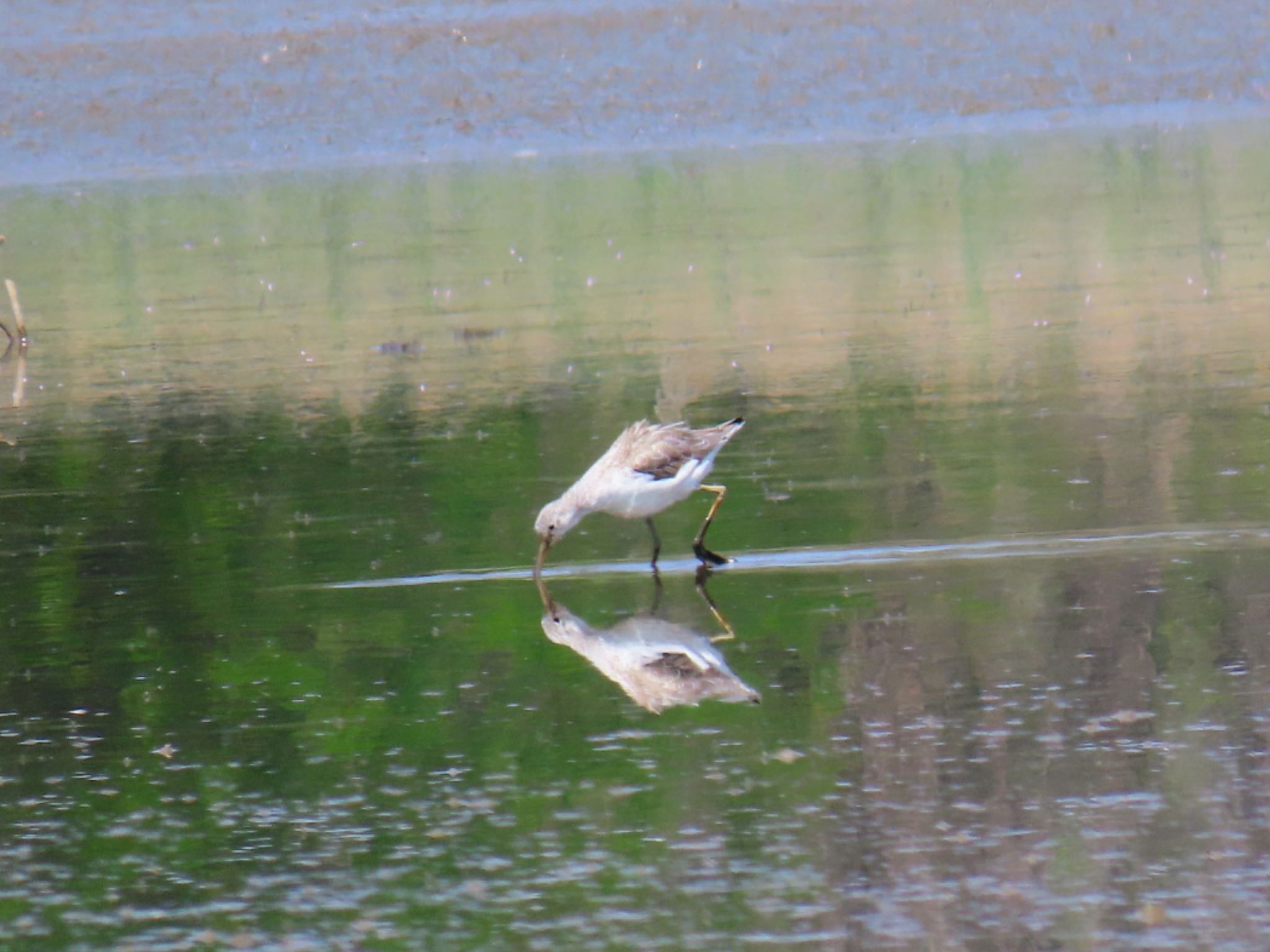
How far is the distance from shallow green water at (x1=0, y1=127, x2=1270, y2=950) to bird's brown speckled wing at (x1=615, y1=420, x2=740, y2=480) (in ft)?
1.85

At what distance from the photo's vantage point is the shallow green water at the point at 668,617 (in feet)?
23.6

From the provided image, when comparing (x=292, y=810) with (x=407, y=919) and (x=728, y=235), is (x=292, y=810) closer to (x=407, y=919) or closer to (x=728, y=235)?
(x=407, y=919)

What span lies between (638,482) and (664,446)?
0.26 metres

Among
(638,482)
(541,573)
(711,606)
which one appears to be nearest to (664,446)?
(638,482)

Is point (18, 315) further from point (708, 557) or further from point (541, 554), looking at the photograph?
point (708, 557)

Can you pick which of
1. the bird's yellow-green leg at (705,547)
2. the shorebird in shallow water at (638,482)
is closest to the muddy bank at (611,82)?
the bird's yellow-green leg at (705,547)

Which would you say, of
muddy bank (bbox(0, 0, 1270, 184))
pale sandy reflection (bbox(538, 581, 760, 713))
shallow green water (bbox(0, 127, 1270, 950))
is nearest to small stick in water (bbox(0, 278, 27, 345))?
shallow green water (bbox(0, 127, 1270, 950))

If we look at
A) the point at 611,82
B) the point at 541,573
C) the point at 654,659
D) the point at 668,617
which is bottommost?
the point at 654,659

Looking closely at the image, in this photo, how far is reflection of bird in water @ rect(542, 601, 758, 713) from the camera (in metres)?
9.16

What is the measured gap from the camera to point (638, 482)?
11234 mm

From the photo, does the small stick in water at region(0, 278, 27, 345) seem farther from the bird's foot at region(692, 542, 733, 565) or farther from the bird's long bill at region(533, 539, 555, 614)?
the bird's foot at region(692, 542, 733, 565)

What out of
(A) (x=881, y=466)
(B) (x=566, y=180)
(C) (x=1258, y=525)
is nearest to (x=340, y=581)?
(A) (x=881, y=466)

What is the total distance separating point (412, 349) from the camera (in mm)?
20406

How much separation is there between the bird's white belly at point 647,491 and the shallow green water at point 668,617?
0.39 meters
